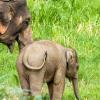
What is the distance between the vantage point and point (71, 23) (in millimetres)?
9219

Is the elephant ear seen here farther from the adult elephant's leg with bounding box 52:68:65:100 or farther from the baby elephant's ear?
the adult elephant's leg with bounding box 52:68:65:100

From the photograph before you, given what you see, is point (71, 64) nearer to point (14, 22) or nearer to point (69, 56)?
point (69, 56)

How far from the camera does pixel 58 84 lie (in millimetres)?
5957

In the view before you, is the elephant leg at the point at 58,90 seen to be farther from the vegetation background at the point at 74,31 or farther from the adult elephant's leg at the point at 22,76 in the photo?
the vegetation background at the point at 74,31

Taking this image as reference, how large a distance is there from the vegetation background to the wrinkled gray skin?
0.85 m

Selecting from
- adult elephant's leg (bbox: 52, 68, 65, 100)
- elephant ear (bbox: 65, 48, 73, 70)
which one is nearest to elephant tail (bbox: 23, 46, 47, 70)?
adult elephant's leg (bbox: 52, 68, 65, 100)

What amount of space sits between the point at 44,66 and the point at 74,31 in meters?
3.27

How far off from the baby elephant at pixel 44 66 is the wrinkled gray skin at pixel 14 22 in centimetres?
46

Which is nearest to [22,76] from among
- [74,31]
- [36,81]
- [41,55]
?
[36,81]

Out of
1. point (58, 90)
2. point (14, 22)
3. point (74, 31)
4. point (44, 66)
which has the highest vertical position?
point (14, 22)

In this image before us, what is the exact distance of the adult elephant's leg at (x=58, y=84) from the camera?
233 inches

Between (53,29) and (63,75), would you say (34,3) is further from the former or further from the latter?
(63,75)

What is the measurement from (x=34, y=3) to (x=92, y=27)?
1015mm

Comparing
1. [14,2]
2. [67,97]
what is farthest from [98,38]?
[14,2]
